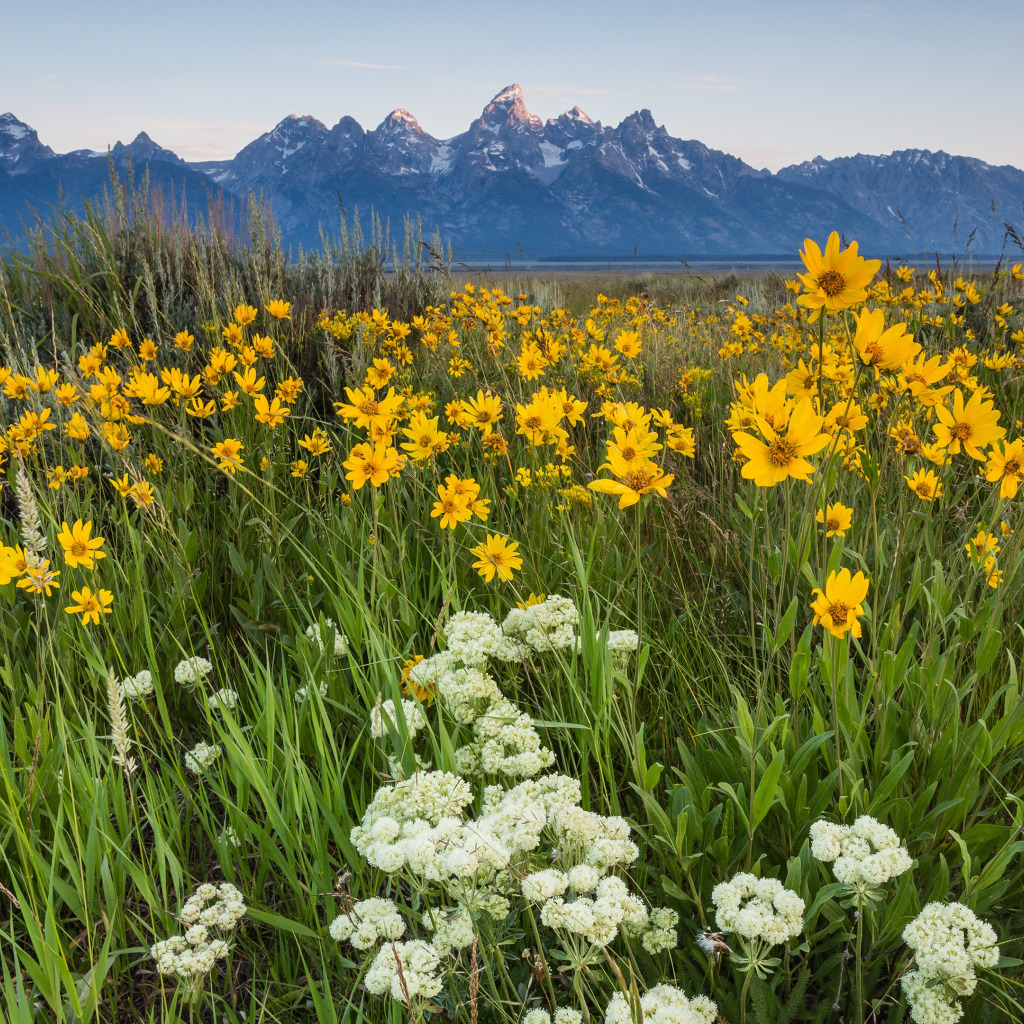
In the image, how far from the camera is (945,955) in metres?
0.74

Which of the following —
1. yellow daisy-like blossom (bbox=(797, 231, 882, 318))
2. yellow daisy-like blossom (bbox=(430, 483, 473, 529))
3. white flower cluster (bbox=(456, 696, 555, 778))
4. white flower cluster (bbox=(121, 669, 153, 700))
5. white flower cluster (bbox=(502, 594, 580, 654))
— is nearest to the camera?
white flower cluster (bbox=(456, 696, 555, 778))

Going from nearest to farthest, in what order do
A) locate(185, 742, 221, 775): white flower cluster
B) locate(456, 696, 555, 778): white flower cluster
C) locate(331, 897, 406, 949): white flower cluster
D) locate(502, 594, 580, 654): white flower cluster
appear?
locate(331, 897, 406, 949): white flower cluster < locate(456, 696, 555, 778): white flower cluster < locate(502, 594, 580, 654): white flower cluster < locate(185, 742, 221, 775): white flower cluster

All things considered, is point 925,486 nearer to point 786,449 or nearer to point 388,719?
point 786,449

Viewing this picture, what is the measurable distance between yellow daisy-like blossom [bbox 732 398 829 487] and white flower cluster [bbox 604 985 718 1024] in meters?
0.75

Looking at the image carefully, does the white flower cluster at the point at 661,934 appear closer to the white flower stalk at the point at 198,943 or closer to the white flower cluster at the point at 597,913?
the white flower cluster at the point at 597,913

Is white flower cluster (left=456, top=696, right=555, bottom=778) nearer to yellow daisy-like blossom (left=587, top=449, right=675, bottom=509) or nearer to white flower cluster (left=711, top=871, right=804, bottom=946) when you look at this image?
white flower cluster (left=711, top=871, right=804, bottom=946)

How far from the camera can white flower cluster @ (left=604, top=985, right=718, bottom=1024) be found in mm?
739

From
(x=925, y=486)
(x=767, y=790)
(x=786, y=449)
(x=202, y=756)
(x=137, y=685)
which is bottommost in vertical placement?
(x=202, y=756)

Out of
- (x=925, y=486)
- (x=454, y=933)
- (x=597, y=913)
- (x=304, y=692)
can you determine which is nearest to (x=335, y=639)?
(x=304, y=692)

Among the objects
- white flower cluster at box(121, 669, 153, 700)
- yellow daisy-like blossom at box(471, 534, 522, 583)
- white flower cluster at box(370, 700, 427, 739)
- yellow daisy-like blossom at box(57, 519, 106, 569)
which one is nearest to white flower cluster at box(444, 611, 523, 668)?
white flower cluster at box(370, 700, 427, 739)

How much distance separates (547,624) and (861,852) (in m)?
0.62

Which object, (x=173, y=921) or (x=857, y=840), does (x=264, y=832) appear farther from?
(x=857, y=840)

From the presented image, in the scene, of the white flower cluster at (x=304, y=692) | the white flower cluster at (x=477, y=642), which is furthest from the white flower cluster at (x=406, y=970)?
the white flower cluster at (x=304, y=692)

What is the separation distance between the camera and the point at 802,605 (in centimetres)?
187
